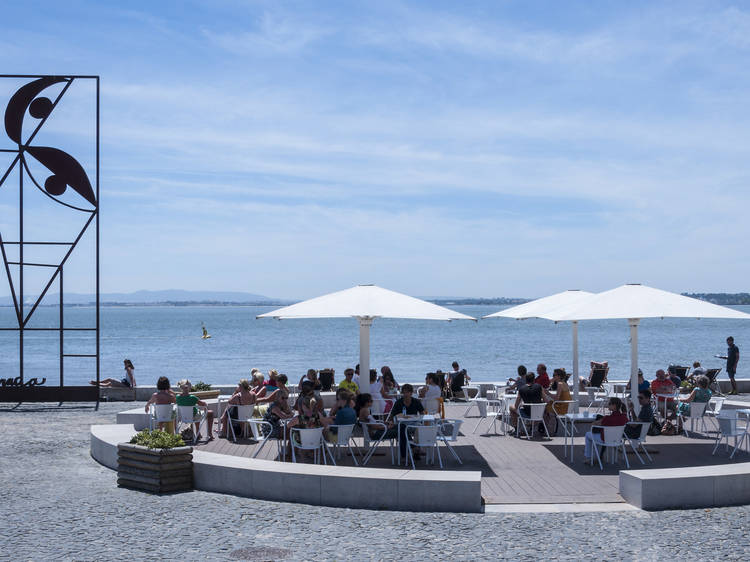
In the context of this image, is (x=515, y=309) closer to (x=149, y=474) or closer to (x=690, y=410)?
(x=690, y=410)

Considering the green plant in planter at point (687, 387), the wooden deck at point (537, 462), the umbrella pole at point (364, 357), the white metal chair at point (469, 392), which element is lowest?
the wooden deck at point (537, 462)

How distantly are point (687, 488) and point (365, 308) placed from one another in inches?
182

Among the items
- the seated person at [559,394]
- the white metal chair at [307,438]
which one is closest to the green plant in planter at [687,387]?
the seated person at [559,394]

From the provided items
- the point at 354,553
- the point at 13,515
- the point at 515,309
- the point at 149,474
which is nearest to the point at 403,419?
the point at 149,474

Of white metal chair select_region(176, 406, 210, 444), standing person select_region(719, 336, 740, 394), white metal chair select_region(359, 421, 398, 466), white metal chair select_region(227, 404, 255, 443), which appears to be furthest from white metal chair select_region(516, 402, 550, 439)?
standing person select_region(719, 336, 740, 394)

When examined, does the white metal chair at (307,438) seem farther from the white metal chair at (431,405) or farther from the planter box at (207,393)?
the planter box at (207,393)

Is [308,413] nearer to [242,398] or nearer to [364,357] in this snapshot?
[364,357]

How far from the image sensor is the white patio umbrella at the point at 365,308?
35.6 ft

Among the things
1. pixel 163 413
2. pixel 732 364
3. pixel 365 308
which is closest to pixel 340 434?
pixel 365 308

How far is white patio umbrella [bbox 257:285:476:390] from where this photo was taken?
10.9 meters

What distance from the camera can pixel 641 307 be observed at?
11.0 metres

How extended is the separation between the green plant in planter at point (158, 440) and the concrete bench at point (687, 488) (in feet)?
15.7

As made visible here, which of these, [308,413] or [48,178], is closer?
[308,413]

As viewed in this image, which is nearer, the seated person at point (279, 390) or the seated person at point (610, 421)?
the seated person at point (610, 421)
